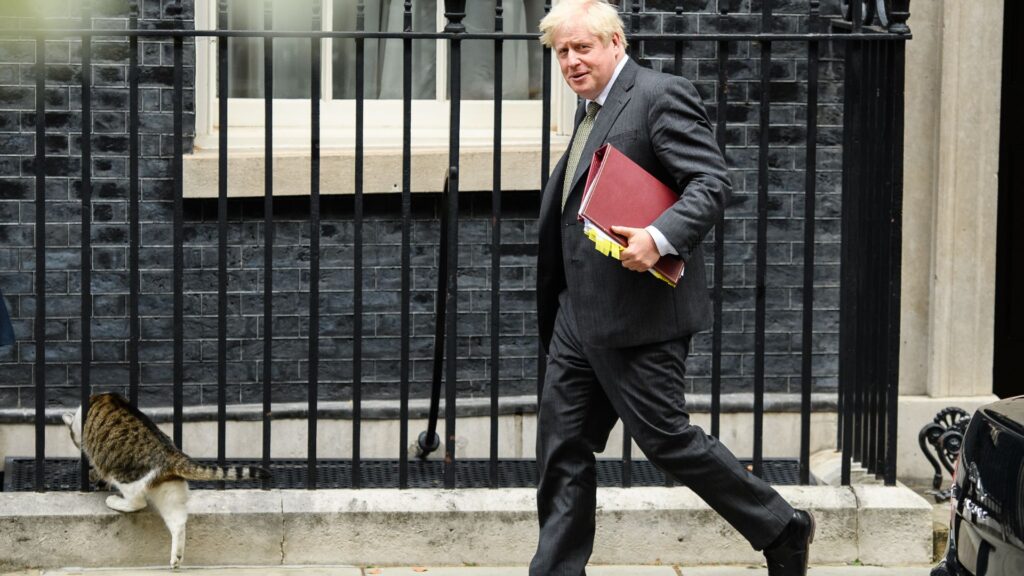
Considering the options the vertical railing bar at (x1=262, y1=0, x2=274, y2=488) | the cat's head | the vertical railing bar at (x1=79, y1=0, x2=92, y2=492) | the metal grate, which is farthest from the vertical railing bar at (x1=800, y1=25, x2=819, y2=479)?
the cat's head

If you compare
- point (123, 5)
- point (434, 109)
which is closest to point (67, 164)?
point (123, 5)

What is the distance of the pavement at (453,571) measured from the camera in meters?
5.50

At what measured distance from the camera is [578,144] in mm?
4781

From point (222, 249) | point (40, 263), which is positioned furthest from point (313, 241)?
point (40, 263)

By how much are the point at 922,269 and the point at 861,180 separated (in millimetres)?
1601

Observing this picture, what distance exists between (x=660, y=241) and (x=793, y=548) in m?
1.15

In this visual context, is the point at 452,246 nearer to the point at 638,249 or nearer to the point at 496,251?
the point at 496,251

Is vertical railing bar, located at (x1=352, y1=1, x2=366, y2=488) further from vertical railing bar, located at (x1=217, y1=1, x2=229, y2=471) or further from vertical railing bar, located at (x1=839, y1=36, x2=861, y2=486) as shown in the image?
vertical railing bar, located at (x1=839, y1=36, x2=861, y2=486)

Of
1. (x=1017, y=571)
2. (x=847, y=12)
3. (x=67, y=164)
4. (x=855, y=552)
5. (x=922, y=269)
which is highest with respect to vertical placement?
(x=847, y=12)

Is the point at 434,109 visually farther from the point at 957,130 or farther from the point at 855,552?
the point at 855,552

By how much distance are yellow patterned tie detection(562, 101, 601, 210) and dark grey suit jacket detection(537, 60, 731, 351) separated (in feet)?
0.22

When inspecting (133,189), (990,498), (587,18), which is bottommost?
(990,498)

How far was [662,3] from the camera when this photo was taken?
23.5ft

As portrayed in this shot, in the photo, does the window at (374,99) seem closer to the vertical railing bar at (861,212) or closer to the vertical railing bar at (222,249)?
the vertical railing bar at (222,249)
